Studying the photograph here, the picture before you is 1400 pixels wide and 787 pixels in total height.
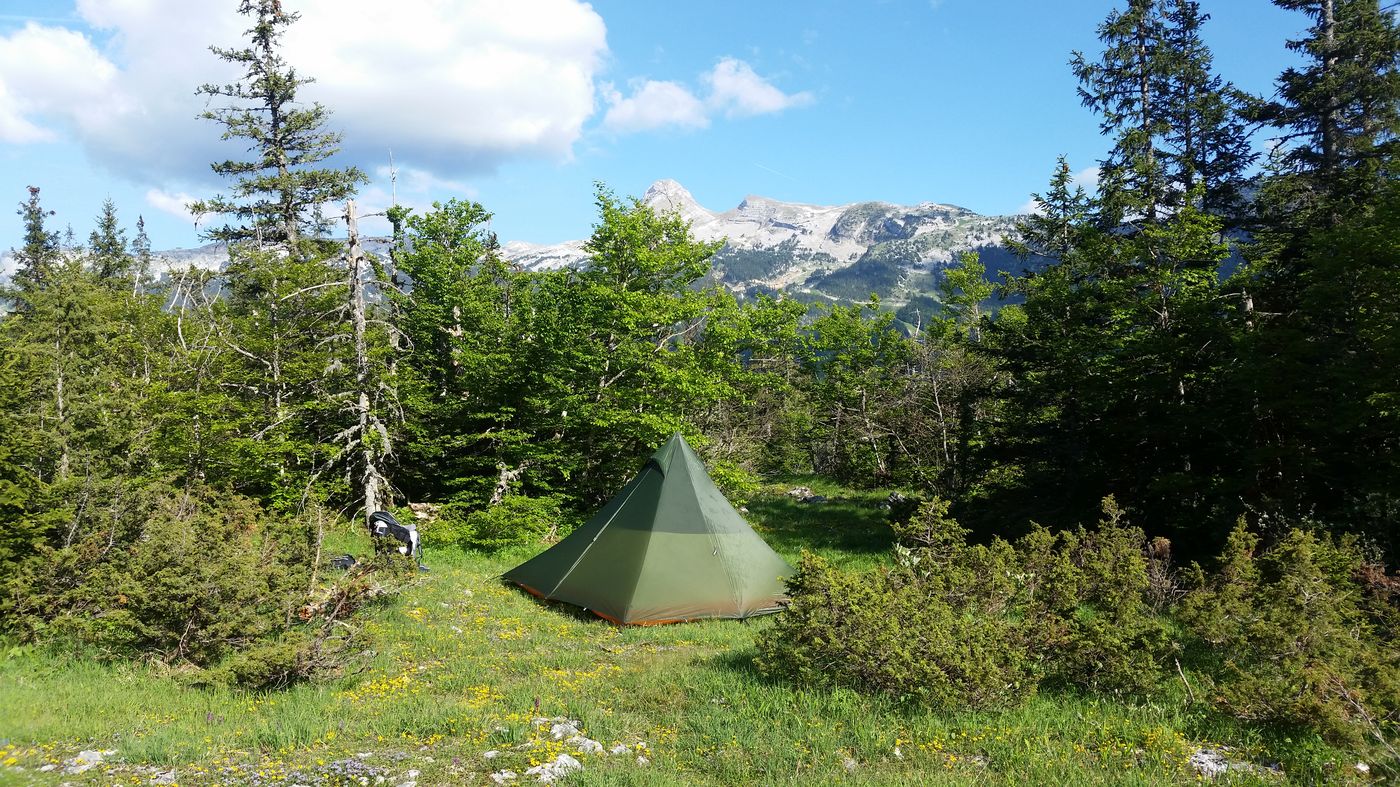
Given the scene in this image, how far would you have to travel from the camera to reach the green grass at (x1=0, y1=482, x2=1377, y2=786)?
18.9 feet

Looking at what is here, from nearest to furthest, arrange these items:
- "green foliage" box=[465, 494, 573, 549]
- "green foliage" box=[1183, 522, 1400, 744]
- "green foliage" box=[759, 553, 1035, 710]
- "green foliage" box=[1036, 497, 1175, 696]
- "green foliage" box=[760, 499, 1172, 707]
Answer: "green foliage" box=[1183, 522, 1400, 744], "green foliage" box=[759, 553, 1035, 710], "green foliage" box=[760, 499, 1172, 707], "green foliage" box=[1036, 497, 1175, 696], "green foliage" box=[465, 494, 573, 549]

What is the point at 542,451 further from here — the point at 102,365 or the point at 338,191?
the point at 338,191

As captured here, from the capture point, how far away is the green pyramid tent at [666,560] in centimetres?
1262

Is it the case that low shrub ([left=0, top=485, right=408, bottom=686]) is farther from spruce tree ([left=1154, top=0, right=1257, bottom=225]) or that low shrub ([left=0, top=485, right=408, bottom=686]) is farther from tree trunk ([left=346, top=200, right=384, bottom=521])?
spruce tree ([left=1154, top=0, right=1257, bottom=225])

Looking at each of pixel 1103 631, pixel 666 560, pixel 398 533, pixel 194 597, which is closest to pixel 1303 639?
pixel 1103 631

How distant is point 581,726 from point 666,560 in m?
6.00

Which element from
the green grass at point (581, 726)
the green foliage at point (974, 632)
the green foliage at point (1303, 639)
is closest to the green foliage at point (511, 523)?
the green grass at point (581, 726)

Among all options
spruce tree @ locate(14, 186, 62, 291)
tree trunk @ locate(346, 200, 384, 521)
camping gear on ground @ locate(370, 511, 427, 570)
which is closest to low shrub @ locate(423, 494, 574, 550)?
tree trunk @ locate(346, 200, 384, 521)

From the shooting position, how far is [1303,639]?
279 inches

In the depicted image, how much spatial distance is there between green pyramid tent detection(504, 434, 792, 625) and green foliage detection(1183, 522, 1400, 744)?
21.1ft

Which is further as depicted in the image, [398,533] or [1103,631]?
[398,533]

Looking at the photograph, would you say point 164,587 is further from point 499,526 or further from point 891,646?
point 499,526

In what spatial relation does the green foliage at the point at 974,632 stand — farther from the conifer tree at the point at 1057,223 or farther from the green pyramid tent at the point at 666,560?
the conifer tree at the point at 1057,223

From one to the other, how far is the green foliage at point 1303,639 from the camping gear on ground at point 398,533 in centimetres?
1260
